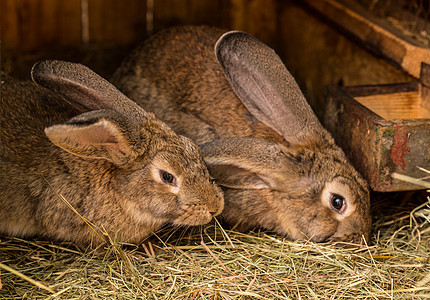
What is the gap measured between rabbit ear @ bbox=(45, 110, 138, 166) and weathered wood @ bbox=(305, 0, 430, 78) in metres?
2.57

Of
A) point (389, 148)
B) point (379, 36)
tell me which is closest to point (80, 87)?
point (389, 148)

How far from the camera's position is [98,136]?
329 centimetres

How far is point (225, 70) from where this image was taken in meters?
4.34

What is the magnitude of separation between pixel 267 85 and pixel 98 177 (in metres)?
1.42

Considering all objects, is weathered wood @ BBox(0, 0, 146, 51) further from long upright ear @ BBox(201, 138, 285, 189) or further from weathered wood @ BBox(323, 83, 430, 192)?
weathered wood @ BBox(323, 83, 430, 192)

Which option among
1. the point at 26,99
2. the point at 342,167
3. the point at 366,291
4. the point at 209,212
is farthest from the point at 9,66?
the point at 366,291

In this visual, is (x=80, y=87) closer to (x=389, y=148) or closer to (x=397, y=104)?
(x=389, y=148)

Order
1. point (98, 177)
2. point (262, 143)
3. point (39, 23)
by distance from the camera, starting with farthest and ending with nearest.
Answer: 1. point (39, 23)
2. point (262, 143)
3. point (98, 177)

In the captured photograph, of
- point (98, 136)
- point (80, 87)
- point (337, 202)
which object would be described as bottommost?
point (337, 202)

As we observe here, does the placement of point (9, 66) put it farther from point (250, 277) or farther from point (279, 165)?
point (250, 277)

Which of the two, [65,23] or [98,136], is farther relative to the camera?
[65,23]

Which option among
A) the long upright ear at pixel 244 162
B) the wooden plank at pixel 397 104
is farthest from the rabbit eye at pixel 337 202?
the wooden plank at pixel 397 104

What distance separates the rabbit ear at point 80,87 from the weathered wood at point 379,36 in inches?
94.4

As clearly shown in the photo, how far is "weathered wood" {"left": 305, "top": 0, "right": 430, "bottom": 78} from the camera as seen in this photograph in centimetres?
469
